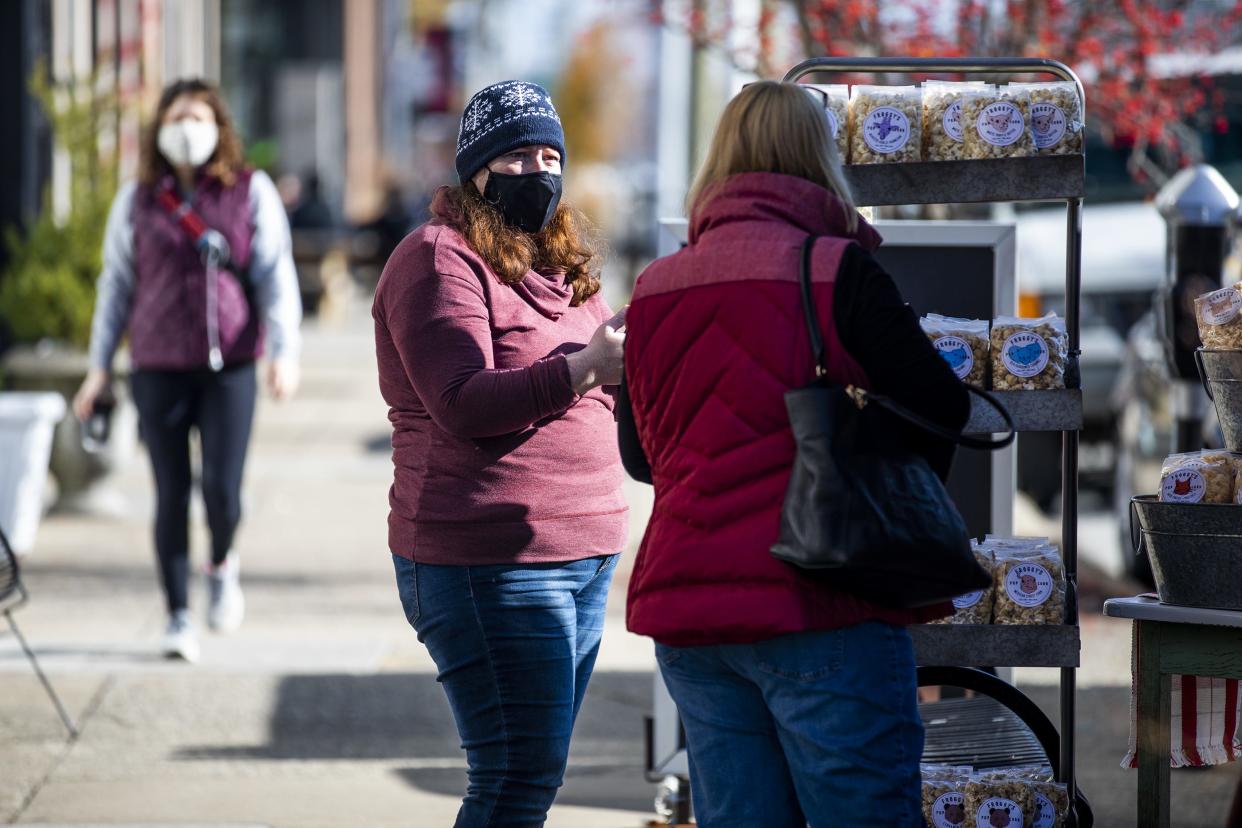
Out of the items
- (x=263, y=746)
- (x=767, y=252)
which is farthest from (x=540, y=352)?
(x=263, y=746)

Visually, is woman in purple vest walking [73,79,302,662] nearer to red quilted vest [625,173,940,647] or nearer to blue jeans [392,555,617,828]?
blue jeans [392,555,617,828]

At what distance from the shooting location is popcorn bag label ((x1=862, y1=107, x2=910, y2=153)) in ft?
11.9

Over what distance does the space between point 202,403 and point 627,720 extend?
1.92m

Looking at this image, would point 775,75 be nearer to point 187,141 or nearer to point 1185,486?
point 187,141

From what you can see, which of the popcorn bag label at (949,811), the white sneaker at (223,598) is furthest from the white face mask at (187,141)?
the popcorn bag label at (949,811)

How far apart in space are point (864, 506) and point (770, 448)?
18 cm

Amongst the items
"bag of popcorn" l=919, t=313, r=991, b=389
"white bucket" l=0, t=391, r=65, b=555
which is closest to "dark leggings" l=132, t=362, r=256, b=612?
"white bucket" l=0, t=391, r=65, b=555

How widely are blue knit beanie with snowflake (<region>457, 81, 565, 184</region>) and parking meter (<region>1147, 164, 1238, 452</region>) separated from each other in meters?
2.91

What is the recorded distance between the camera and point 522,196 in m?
3.42

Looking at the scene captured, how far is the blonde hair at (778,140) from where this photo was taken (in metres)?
2.88

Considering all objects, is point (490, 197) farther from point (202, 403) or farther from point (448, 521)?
point (202, 403)

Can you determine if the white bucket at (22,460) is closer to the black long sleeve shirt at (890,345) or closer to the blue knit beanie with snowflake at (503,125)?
the blue knit beanie with snowflake at (503,125)

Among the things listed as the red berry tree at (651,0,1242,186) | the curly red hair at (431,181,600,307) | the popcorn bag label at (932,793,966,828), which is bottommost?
the popcorn bag label at (932,793,966,828)

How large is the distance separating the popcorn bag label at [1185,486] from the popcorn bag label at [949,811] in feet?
2.51
